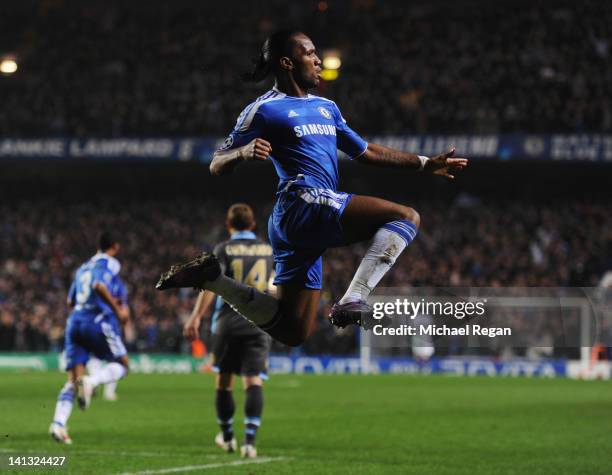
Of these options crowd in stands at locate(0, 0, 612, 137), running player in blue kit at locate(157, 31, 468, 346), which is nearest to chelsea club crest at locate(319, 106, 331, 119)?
running player in blue kit at locate(157, 31, 468, 346)

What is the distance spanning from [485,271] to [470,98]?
20.6 ft

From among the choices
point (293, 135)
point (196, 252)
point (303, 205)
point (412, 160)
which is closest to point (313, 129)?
point (293, 135)

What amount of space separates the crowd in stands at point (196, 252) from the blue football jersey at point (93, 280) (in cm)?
1696

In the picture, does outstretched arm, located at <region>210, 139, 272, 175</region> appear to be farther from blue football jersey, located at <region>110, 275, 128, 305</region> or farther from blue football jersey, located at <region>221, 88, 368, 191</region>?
blue football jersey, located at <region>110, 275, 128, 305</region>

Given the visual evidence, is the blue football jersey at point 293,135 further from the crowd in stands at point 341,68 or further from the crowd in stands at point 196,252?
the crowd in stands at point 341,68

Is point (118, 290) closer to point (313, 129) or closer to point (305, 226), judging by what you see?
point (313, 129)

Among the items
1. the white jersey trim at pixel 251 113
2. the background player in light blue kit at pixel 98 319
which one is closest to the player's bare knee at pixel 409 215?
the white jersey trim at pixel 251 113

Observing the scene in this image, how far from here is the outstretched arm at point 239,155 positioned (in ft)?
18.5

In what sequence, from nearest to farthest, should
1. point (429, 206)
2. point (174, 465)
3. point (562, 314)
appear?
point (174, 465) → point (562, 314) → point (429, 206)

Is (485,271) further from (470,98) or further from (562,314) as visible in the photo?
(470,98)

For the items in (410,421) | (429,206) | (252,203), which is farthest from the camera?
(252,203)

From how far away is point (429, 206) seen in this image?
36.3 meters

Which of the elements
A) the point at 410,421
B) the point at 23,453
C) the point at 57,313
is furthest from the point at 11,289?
the point at 23,453

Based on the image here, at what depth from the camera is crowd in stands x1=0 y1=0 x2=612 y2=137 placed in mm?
34062
